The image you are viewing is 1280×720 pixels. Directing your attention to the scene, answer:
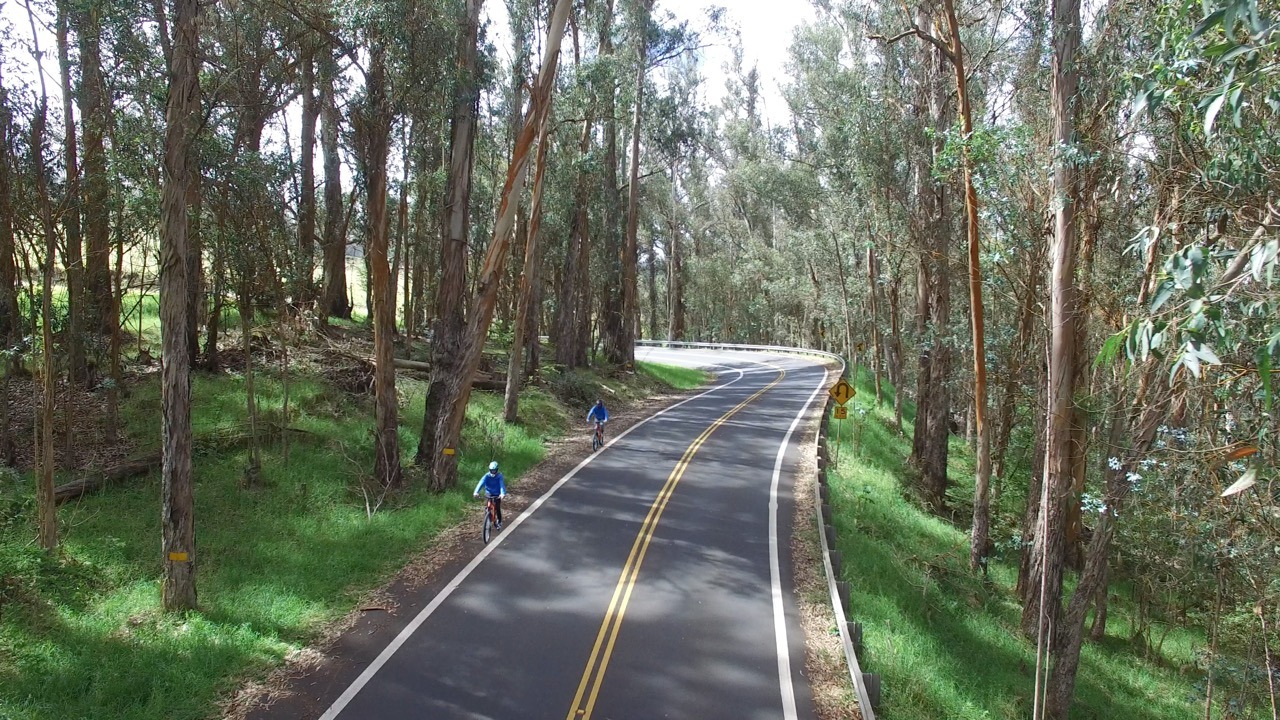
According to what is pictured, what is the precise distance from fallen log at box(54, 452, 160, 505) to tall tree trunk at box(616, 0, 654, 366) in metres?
20.8

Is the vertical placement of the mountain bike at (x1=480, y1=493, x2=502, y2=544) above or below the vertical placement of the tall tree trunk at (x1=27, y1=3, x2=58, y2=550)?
below

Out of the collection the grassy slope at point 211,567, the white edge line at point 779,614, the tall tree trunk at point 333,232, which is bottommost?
the white edge line at point 779,614

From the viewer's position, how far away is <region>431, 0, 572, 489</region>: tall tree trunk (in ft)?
50.1

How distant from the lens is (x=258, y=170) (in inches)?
594

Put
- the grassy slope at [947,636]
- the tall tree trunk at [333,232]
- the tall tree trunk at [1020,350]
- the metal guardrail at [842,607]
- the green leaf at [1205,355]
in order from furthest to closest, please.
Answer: the tall tree trunk at [333,232] < the tall tree trunk at [1020,350] < the grassy slope at [947,636] < the metal guardrail at [842,607] < the green leaf at [1205,355]

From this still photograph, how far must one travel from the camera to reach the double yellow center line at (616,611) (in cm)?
829

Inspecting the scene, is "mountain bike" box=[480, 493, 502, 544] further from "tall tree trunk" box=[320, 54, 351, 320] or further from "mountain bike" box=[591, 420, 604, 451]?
"tall tree trunk" box=[320, 54, 351, 320]

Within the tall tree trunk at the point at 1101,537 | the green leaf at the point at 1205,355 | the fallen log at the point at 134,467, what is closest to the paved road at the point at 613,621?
the tall tree trunk at the point at 1101,537

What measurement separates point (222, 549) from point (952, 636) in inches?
460

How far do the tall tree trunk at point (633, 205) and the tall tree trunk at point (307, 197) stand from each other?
1172 cm

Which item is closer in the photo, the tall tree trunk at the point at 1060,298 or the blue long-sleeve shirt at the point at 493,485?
the tall tree trunk at the point at 1060,298

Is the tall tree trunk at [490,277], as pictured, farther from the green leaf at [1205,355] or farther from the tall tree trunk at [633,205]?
the tall tree trunk at [633,205]

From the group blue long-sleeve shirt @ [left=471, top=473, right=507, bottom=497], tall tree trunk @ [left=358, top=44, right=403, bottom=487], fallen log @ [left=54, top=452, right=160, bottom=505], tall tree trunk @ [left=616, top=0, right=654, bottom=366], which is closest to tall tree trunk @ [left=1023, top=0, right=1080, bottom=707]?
blue long-sleeve shirt @ [left=471, top=473, right=507, bottom=497]

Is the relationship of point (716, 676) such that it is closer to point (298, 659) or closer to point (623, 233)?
point (298, 659)
